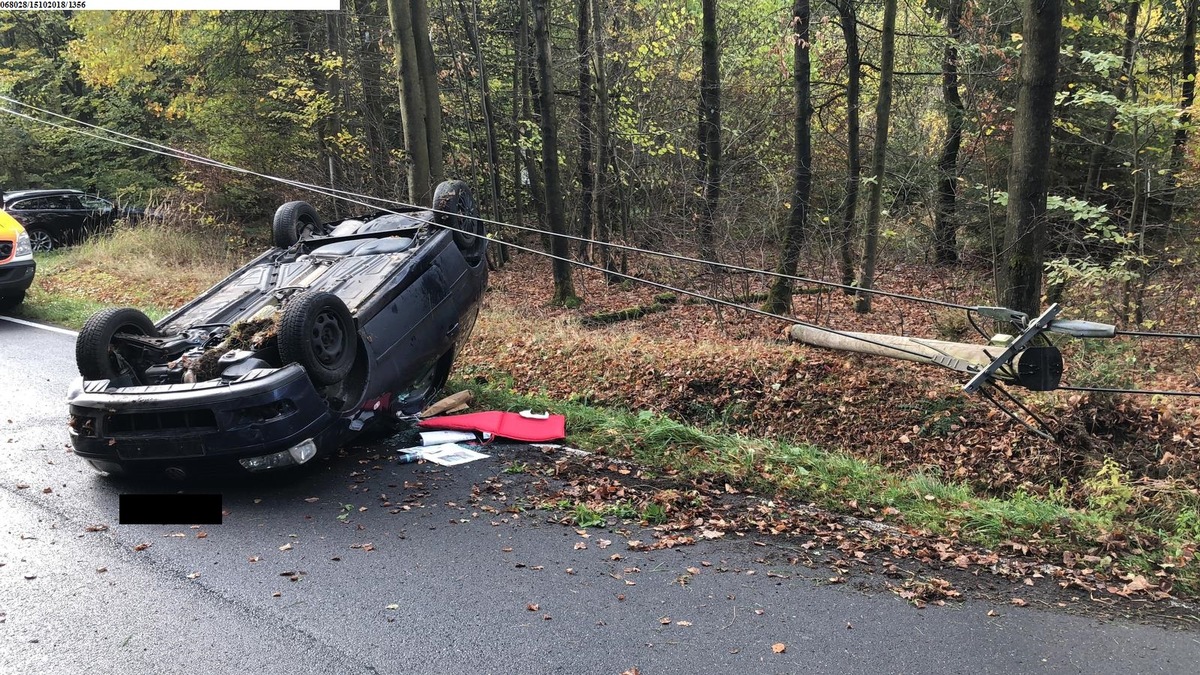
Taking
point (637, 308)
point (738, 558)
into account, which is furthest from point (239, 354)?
point (637, 308)

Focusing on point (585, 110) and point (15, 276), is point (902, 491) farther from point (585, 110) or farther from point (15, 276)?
point (585, 110)

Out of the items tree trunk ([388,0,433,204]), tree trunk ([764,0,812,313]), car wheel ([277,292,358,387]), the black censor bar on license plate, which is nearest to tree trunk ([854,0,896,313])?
tree trunk ([764,0,812,313])

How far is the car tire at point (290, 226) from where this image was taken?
7.96m

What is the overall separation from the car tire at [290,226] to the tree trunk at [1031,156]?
6.85m

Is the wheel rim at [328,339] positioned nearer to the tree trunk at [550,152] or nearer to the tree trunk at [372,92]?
the tree trunk at [550,152]

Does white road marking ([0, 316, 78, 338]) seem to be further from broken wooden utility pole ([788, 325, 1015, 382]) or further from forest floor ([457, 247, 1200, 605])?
broken wooden utility pole ([788, 325, 1015, 382])

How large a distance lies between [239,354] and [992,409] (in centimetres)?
605

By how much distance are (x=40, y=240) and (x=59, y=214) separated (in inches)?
30.6

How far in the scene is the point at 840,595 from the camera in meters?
4.08

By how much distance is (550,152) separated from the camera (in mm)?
14938

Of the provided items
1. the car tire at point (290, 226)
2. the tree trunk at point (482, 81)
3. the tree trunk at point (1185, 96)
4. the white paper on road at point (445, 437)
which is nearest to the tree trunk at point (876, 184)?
the tree trunk at point (1185, 96)

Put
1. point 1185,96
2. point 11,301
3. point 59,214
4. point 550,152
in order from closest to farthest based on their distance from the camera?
point 11,301, point 1185,96, point 550,152, point 59,214

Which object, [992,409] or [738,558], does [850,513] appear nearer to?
[738,558]

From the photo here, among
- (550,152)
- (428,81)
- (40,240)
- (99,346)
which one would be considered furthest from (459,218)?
(40,240)
